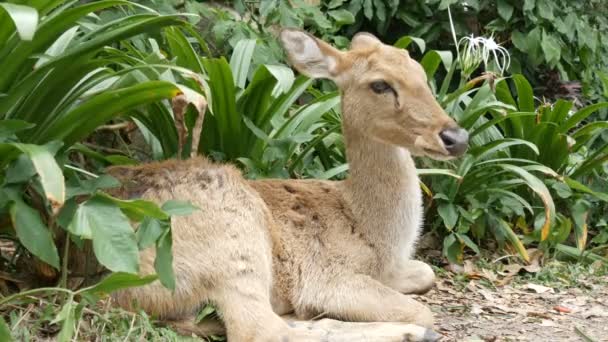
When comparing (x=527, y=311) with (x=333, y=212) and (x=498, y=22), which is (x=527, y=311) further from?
(x=498, y=22)

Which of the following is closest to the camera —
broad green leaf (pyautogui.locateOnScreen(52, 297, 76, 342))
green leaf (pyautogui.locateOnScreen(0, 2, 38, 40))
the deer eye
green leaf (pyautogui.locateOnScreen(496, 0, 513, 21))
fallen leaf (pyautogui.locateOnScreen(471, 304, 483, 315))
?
green leaf (pyautogui.locateOnScreen(0, 2, 38, 40))

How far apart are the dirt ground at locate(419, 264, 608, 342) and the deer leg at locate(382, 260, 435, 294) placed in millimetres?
162

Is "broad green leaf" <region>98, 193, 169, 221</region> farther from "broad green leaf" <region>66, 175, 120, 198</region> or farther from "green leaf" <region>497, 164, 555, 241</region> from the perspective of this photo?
"green leaf" <region>497, 164, 555, 241</region>

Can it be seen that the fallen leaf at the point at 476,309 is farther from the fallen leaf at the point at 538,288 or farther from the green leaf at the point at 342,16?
the green leaf at the point at 342,16

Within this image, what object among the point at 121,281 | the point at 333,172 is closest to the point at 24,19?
the point at 121,281

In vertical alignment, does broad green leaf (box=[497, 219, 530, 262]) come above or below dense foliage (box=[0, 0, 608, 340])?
below

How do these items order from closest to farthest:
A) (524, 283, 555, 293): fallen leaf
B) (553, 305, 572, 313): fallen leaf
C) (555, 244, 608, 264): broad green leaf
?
(553, 305, 572, 313): fallen leaf
(524, 283, 555, 293): fallen leaf
(555, 244, 608, 264): broad green leaf

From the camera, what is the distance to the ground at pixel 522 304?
17.0 feet

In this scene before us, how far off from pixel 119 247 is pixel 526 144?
12.9 feet

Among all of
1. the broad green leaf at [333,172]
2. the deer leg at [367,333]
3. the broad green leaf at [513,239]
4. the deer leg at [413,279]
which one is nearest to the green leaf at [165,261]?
the deer leg at [367,333]

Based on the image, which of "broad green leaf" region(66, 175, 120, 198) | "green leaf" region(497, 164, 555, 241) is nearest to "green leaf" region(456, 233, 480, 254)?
"green leaf" region(497, 164, 555, 241)

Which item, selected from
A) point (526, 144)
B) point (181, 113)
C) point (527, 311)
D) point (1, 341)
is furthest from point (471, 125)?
point (1, 341)

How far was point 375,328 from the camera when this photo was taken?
14.9ft

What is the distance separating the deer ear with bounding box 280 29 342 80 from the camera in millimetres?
5398
